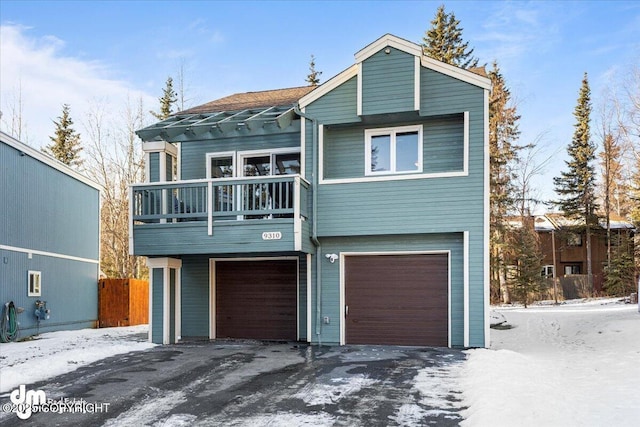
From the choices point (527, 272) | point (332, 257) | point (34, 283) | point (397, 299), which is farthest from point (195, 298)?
point (527, 272)

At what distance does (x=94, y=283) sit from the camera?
1739 cm

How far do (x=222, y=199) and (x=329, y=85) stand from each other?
3.43 m

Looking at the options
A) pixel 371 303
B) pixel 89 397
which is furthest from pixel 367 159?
pixel 89 397

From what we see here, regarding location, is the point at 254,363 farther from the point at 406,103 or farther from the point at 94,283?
the point at 94,283

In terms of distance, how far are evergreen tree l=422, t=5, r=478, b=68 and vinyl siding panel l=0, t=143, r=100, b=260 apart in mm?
20779

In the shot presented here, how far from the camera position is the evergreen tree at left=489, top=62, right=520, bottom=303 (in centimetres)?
2359

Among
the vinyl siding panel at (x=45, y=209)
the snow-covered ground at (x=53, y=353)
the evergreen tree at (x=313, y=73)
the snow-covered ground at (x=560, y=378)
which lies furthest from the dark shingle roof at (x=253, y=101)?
the evergreen tree at (x=313, y=73)

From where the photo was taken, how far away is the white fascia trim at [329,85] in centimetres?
1084

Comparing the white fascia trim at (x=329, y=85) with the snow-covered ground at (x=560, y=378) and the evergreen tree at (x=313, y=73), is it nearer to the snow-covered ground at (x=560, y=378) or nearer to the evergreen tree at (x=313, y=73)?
the snow-covered ground at (x=560, y=378)

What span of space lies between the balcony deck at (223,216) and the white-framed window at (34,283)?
16.0ft

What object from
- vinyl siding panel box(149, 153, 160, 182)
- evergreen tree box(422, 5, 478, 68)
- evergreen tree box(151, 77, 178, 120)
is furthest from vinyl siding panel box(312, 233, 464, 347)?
evergreen tree box(151, 77, 178, 120)

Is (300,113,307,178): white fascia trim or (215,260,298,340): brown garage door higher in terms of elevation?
(300,113,307,178): white fascia trim

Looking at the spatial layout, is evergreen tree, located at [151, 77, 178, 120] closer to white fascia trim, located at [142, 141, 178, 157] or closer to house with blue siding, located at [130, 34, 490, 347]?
white fascia trim, located at [142, 141, 178, 157]

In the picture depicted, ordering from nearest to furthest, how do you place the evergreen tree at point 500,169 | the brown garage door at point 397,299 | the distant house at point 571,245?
the brown garage door at point 397,299
the evergreen tree at point 500,169
the distant house at point 571,245
